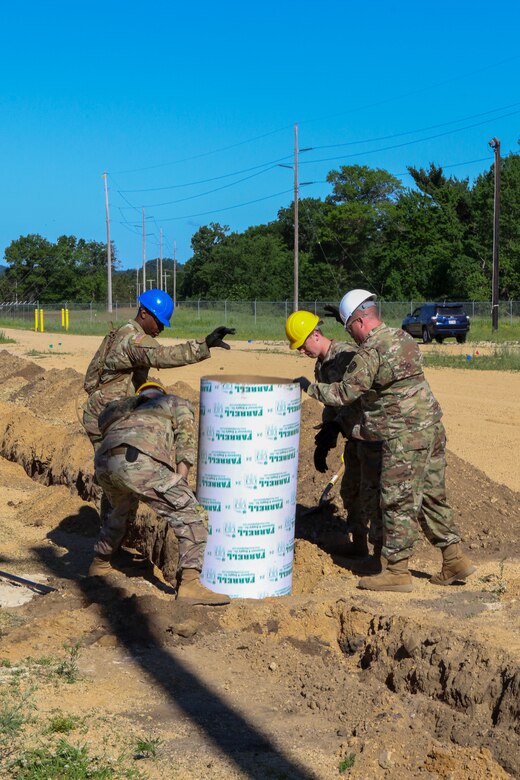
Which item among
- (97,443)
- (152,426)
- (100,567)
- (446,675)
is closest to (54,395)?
(97,443)

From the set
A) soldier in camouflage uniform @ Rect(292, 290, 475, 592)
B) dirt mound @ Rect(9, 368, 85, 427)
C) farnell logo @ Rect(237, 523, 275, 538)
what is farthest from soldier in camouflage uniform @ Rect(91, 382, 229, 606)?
dirt mound @ Rect(9, 368, 85, 427)

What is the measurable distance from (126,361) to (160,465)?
1.28m

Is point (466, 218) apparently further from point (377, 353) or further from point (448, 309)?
point (377, 353)

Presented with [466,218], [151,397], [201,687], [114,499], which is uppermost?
[466,218]

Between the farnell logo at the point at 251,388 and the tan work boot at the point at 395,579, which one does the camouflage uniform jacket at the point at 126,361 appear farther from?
the tan work boot at the point at 395,579

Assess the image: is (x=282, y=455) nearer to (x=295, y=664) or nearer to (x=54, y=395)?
(x=295, y=664)

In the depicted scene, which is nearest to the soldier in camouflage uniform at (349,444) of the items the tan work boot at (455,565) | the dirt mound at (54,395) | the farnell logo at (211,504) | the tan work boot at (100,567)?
the tan work boot at (455,565)

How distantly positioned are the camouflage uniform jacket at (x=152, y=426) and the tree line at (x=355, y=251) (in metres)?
58.5

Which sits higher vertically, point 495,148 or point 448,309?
point 495,148

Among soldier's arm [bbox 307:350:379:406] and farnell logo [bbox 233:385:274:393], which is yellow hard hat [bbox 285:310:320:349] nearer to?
soldier's arm [bbox 307:350:379:406]

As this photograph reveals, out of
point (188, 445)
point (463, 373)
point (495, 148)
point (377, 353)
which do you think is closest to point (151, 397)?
point (188, 445)

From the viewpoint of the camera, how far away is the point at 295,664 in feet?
18.3

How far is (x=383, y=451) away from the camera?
21.9 feet

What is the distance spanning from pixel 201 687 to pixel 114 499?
1.63 meters
